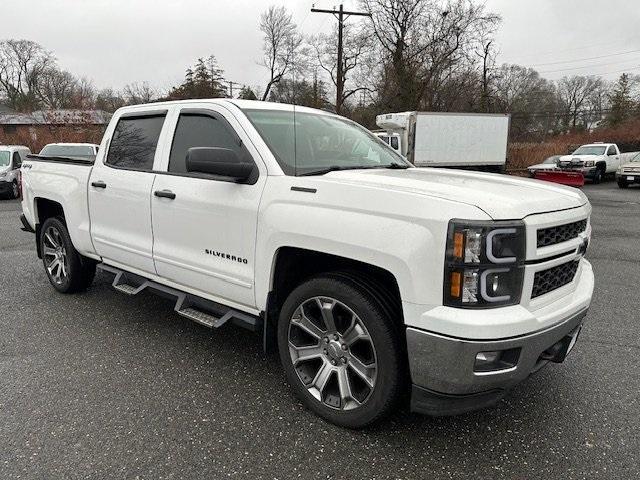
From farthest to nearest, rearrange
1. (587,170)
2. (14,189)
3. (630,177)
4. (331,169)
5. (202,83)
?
(202,83) → (587,170) → (630,177) → (14,189) → (331,169)

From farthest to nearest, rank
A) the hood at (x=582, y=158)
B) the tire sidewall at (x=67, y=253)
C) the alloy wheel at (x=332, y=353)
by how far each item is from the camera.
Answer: the hood at (x=582, y=158)
the tire sidewall at (x=67, y=253)
the alloy wheel at (x=332, y=353)

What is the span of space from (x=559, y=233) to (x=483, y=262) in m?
0.63

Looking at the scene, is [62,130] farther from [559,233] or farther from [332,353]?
[559,233]

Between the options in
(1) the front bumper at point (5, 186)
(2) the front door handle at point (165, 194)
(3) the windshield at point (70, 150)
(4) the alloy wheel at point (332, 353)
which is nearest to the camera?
(4) the alloy wheel at point (332, 353)

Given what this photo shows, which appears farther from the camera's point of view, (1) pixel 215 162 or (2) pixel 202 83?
(2) pixel 202 83

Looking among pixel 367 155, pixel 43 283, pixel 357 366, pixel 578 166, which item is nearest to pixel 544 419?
pixel 357 366

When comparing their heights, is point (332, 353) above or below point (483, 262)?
below

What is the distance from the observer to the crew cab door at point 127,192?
377 cm

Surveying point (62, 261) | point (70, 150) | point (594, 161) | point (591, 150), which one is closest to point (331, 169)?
point (62, 261)

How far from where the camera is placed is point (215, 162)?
2.80 metres

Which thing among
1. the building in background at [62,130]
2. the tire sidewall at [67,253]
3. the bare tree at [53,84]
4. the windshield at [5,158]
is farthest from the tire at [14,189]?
the bare tree at [53,84]

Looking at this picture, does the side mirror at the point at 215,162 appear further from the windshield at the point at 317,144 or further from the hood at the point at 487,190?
the hood at the point at 487,190

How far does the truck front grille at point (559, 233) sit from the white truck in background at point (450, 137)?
48.6 feet

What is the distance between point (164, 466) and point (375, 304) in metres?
1.37
